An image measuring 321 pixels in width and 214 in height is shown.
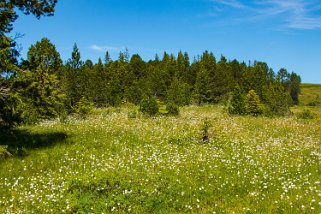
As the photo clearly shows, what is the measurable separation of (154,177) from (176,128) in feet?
30.4

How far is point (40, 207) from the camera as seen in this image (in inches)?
332

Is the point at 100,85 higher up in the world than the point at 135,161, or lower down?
higher up

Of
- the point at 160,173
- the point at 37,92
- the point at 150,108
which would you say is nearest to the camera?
the point at 160,173

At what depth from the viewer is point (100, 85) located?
211 ft

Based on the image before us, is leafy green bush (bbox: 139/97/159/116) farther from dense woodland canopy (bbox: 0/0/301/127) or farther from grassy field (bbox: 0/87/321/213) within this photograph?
grassy field (bbox: 0/87/321/213)

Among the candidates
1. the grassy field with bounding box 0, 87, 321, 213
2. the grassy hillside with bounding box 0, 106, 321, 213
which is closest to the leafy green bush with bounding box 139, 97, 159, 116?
the grassy hillside with bounding box 0, 106, 321, 213

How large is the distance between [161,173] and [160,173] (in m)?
0.07

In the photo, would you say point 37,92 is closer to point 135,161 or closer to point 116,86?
point 135,161

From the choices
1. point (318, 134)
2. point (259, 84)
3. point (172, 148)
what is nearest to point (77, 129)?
point (172, 148)

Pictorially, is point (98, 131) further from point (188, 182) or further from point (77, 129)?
point (188, 182)

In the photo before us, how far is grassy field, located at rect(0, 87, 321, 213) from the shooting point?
838cm

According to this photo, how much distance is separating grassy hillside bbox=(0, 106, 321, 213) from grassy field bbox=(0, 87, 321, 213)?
0.03m

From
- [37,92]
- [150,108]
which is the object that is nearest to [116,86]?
[150,108]

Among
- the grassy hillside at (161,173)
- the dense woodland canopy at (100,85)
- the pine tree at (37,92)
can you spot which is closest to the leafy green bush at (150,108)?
the dense woodland canopy at (100,85)
